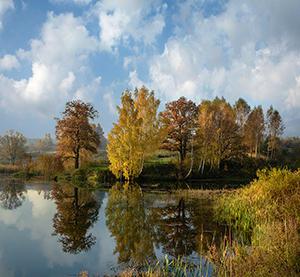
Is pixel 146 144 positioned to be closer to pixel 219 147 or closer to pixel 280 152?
pixel 219 147

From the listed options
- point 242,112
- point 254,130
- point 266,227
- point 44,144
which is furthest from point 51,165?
point 44,144

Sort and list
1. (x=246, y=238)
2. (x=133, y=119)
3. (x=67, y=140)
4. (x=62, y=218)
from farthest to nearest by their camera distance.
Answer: (x=67, y=140)
(x=133, y=119)
(x=62, y=218)
(x=246, y=238)

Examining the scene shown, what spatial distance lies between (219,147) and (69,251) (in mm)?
37763

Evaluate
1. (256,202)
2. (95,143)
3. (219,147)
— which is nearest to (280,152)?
(219,147)

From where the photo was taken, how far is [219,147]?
46.6m

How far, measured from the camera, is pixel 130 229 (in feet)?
45.5

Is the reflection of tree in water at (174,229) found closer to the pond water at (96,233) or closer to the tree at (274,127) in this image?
the pond water at (96,233)

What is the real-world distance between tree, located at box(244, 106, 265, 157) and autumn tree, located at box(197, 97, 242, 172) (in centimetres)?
1101

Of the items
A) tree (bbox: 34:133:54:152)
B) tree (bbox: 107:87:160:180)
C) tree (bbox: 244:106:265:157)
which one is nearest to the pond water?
tree (bbox: 107:87:160:180)

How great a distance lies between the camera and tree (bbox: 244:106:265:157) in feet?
193

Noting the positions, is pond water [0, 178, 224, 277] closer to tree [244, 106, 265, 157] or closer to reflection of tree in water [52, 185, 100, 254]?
reflection of tree in water [52, 185, 100, 254]

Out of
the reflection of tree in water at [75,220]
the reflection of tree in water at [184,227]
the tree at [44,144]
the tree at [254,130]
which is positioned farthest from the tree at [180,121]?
the tree at [44,144]

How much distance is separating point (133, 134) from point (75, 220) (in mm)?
19857

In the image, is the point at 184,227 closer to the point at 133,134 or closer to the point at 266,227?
the point at 266,227
